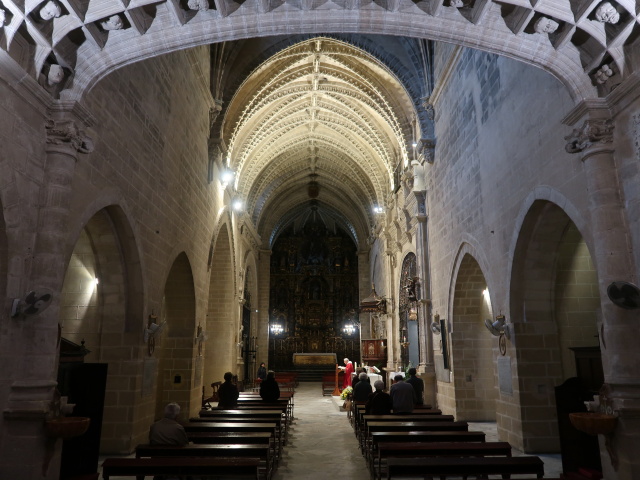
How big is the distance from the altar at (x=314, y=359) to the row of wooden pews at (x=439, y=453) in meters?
22.8

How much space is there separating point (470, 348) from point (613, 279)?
258 inches

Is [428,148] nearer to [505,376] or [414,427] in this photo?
[505,376]

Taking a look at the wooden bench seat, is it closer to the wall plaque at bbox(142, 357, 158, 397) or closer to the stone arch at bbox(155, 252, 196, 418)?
the wall plaque at bbox(142, 357, 158, 397)

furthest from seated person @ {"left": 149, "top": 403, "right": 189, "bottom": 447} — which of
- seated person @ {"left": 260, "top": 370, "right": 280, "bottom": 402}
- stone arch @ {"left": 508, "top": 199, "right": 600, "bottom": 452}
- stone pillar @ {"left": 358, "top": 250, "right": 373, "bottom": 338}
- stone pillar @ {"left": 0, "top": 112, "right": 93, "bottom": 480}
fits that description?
stone pillar @ {"left": 358, "top": 250, "right": 373, "bottom": 338}

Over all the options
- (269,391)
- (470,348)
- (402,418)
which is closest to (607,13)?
(402,418)

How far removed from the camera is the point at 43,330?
5434 mm

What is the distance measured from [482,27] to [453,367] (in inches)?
310

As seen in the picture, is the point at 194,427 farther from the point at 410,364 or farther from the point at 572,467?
the point at 410,364

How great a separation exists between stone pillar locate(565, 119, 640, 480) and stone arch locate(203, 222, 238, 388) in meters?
13.1

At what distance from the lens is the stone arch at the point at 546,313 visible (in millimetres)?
8250

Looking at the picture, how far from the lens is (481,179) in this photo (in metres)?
10.3

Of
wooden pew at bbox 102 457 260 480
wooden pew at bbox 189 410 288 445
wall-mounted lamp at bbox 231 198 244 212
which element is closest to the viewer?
wooden pew at bbox 102 457 260 480

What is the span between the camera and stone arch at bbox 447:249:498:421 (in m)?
11.5

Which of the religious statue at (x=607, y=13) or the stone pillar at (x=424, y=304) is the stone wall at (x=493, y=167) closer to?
the stone pillar at (x=424, y=304)
